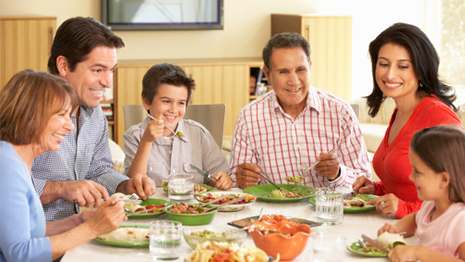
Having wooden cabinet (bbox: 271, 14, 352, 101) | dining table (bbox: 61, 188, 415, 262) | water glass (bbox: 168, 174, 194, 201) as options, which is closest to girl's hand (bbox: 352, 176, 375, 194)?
dining table (bbox: 61, 188, 415, 262)

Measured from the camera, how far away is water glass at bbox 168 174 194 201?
7.77ft

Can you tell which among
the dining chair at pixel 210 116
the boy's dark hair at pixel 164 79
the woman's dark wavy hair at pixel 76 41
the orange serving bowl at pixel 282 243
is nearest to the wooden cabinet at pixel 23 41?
the dining chair at pixel 210 116

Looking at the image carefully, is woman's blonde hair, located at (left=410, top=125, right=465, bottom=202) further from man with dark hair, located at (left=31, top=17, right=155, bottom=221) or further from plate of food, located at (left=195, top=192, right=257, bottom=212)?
man with dark hair, located at (left=31, top=17, right=155, bottom=221)

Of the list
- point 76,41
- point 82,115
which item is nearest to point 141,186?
point 82,115

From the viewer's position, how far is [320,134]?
3.02 meters

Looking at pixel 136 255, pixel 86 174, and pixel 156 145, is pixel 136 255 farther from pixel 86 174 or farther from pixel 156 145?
pixel 156 145

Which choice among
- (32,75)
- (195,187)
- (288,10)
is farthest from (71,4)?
(32,75)

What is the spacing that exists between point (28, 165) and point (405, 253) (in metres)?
1.11

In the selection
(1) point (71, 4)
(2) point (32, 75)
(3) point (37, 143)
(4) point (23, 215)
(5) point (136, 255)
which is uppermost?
(1) point (71, 4)

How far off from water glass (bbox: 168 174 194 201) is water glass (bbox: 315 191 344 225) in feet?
1.73

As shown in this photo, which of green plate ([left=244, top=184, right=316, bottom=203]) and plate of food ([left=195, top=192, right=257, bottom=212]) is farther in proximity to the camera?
green plate ([left=244, top=184, right=316, bottom=203])

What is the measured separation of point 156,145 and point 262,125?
21.2 inches

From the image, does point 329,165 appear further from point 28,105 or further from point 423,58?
point 28,105

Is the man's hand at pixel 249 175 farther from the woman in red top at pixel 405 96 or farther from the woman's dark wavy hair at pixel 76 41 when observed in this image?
the woman's dark wavy hair at pixel 76 41
